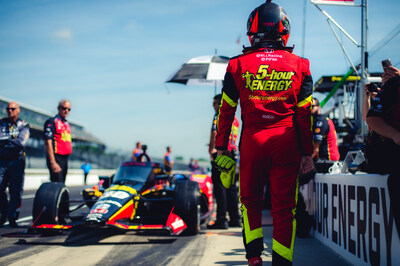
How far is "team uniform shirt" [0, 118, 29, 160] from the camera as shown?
670cm

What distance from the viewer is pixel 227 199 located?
6758mm

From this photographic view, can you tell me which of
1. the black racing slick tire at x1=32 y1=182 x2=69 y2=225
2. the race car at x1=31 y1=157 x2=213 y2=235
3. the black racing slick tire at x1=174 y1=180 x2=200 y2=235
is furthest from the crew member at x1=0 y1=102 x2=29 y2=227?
the black racing slick tire at x1=174 y1=180 x2=200 y2=235

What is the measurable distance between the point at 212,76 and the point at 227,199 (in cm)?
225

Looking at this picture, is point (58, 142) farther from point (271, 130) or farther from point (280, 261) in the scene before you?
point (280, 261)

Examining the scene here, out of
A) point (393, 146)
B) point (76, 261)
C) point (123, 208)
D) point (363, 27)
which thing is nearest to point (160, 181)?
point (123, 208)

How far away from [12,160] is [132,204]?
2.26 m

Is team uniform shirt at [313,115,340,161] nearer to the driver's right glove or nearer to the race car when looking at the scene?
the race car

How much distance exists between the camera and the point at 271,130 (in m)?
2.98

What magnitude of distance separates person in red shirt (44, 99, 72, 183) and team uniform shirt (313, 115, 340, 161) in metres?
3.73

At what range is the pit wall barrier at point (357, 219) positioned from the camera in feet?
10.1

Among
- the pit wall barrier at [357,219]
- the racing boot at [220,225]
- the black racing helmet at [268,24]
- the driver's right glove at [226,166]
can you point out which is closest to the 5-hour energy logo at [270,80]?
the black racing helmet at [268,24]

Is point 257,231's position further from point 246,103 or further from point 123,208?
point 123,208

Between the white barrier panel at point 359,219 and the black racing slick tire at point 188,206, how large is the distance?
1.60 metres

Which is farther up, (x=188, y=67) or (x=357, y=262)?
(x=188, y=67)
